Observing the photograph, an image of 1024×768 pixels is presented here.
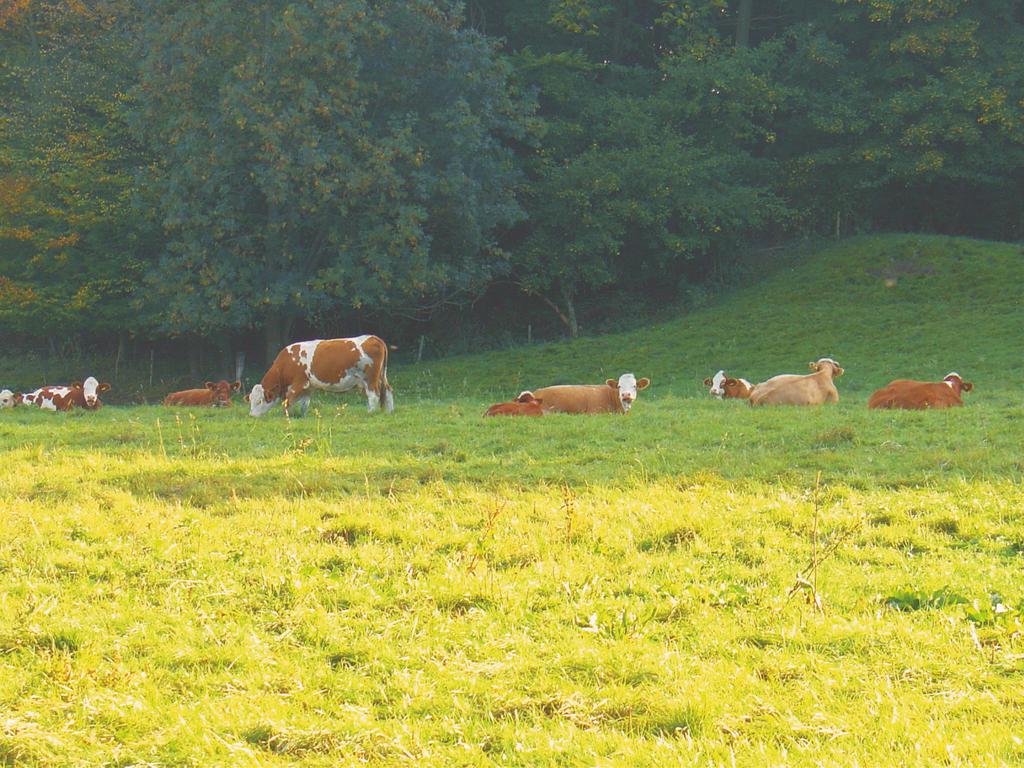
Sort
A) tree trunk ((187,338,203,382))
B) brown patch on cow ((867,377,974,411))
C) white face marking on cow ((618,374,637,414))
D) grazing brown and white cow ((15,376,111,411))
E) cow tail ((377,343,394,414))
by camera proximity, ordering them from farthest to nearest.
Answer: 1. tree trunk ((187,338,203,382))
2. grazing brown and white cow ((15,376,111,411))
3. cow tail ((377,343,394,414))
4. white face marking on cow ((618,374,637,414))
5. brown patch on cow ((867,377,974,411))

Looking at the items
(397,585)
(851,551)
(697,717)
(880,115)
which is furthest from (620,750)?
(880,115)

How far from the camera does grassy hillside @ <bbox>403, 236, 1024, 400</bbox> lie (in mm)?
29359

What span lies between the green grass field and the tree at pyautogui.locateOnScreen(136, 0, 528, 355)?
54.7ft

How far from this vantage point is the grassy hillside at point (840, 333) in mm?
29359

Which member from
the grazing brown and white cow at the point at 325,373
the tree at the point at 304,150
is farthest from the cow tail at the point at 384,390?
the tree at the point at 304,150

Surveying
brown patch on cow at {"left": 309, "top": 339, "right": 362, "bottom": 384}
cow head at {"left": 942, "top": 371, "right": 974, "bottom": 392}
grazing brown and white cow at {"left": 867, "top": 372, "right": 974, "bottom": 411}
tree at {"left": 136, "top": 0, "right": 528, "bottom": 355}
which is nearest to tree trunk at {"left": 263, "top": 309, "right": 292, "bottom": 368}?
tree at {"left": 136, "top": 0, "right": 528, "bottom": 355}

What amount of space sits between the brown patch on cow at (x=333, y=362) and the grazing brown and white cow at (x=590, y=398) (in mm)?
3286

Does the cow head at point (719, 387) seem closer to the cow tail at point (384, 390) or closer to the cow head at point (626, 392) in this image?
the cow head at point (626, 392)

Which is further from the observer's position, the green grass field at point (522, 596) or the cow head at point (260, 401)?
the cow head at point (260, 401)

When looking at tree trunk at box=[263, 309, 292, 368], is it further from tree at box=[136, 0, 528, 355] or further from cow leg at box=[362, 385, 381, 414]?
cow leg at box=[362, 385, 381, 414]

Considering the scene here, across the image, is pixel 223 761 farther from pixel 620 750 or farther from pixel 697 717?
pixel 697 717

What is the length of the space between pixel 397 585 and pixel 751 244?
1652 inches

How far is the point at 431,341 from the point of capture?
40.6 metres

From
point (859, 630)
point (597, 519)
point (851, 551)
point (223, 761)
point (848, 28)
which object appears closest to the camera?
point (223, 761)
